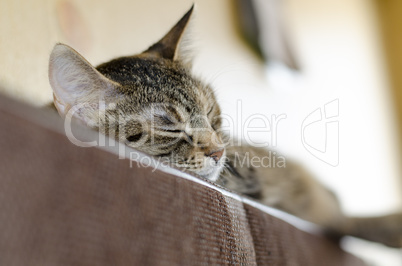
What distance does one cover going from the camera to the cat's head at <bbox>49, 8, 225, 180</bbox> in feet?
2.21

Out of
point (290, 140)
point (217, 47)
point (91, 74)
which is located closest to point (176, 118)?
point (91, 74)

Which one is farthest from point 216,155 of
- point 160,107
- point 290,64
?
point 290,64

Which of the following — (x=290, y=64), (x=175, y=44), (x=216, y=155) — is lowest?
(x=216, y=155)

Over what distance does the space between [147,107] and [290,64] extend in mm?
1208

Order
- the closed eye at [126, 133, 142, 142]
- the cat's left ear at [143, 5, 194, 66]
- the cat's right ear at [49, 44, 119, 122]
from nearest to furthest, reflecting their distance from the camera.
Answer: the cat's right ear at [49, 44, 119, 122]
the closed eye at [126, 133, 142, 142]
the cat's left ear at [143, 5, 194, 66]

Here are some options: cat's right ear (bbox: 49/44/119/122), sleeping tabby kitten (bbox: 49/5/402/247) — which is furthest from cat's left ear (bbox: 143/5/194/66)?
cat's right ear (bbox: 49/44/119/122)

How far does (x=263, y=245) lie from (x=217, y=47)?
0.90 meters

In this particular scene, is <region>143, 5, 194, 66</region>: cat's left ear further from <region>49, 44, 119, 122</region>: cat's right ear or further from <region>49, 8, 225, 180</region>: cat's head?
<region>49, 44, 119, 122</region>: cat's right ear

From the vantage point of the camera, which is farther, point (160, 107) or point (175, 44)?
point (175, 44)

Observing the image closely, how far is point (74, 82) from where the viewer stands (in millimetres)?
650

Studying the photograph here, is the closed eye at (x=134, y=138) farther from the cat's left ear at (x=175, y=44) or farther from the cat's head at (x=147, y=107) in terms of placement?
the cat's left ear at (x=175, y=44)

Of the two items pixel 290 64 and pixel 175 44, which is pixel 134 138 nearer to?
pixel 175 44

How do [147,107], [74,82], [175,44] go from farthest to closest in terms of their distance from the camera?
[175,44] < [147,107] < [74,82]

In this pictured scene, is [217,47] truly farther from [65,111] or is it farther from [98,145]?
[98,145]
